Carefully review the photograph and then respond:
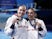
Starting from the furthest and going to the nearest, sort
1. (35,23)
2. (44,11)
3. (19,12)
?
(44,11)
(35,23)
(19,12)

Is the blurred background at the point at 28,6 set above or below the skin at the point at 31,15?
below

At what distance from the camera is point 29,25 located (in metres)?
2.24

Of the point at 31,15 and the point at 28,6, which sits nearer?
the point at 31,15

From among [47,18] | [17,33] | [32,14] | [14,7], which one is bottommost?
[47,18]

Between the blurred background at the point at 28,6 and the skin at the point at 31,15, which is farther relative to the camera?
the blurred background at the point at 28,6

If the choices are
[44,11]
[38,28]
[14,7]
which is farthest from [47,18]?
[38,28]

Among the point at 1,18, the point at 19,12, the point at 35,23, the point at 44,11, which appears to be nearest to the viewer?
the point at 19,12

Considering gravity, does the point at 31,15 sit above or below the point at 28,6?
above

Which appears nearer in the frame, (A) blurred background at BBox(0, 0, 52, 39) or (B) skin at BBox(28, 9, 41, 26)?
(B) skin at BBox(28, 9, 41, 26)

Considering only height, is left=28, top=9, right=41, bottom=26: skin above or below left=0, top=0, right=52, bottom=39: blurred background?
above

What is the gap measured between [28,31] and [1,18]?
4531mm

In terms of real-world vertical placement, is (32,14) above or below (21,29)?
above

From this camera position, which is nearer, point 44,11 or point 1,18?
point 1,18

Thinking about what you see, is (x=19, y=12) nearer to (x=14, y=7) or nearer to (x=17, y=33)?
(x=17, y=33)
